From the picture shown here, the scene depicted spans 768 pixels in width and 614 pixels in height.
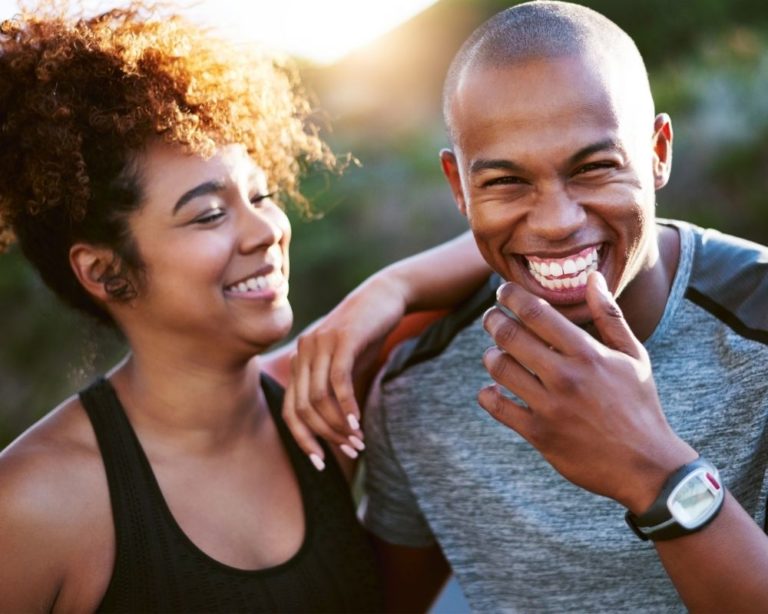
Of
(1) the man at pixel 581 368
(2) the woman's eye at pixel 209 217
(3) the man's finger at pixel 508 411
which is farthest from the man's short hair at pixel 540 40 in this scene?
(3) the man's finger at pixel 508 411

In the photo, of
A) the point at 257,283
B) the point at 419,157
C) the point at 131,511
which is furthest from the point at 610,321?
the point at 419,157

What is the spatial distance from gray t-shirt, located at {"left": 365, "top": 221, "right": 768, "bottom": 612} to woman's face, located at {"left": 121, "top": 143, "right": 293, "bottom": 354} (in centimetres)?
46

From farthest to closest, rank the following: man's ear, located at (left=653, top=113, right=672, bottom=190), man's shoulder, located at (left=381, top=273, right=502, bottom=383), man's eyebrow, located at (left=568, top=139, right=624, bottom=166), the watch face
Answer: man's shoulder, located at (left=381, top=273, right=502, bottom=383) < man's ear, located at (left=653, top=113, right=672, bottom=190) < man's eyebrow, located at (left=568, top=139, right=624, bottom=166) < the watch face

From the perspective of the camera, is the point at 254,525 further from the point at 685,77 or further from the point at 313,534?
the point at 685,77

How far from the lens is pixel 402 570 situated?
114 inches

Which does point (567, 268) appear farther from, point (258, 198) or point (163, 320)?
point (163, 320)

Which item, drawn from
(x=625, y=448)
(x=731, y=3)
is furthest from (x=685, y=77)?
(x=625, y=448)

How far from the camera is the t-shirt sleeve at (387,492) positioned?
9.16 feet

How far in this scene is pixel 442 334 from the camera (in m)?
2.75

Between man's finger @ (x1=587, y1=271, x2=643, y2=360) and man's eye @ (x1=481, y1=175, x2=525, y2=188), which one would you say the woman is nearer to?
man's eye @ (x1=481, y1=175, x2=525, y2=188)

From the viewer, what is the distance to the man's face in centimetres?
212

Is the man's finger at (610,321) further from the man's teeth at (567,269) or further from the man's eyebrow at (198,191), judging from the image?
the man's eyebrow at (198,191)

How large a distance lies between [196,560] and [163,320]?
0.64 metres

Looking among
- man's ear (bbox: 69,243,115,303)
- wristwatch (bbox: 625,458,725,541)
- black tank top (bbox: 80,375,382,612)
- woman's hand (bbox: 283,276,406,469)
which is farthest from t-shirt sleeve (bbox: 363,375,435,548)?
wristwatch (bbox: 625,458,725,541)
